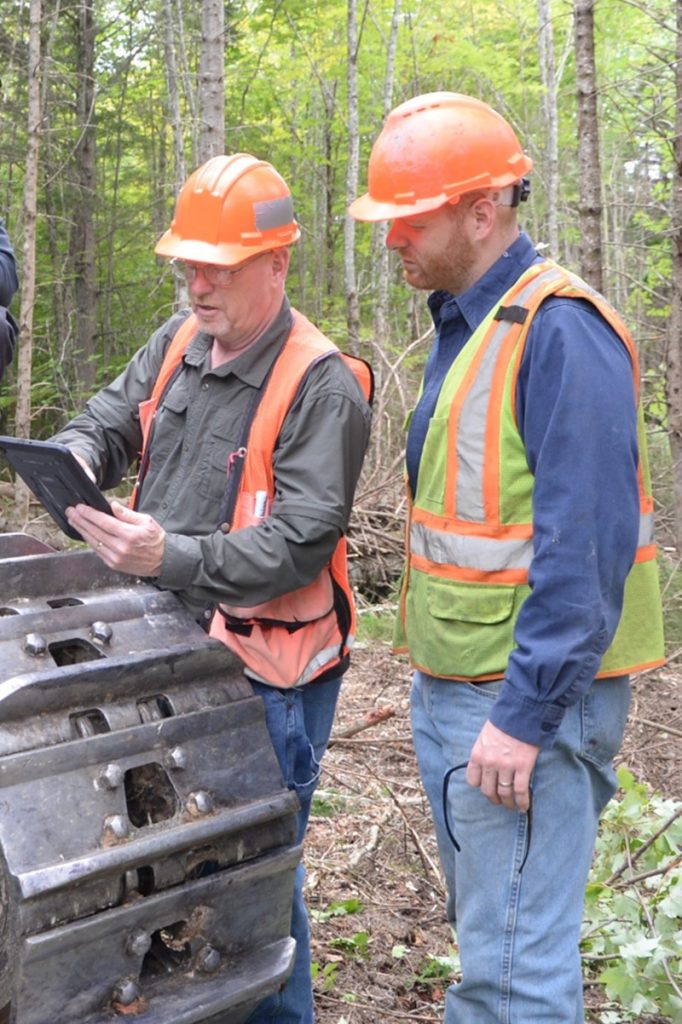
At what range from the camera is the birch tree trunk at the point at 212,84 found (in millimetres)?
8086

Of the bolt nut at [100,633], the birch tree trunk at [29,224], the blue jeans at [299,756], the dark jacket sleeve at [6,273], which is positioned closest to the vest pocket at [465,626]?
the blue jeans at [299,756]

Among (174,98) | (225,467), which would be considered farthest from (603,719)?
(174,98)

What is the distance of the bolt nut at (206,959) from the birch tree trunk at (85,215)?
15.4 m

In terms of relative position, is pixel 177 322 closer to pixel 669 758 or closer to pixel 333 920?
pixel 333 920

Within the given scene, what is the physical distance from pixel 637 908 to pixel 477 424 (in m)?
1.91

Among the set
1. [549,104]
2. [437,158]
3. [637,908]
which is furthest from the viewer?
[549,104]

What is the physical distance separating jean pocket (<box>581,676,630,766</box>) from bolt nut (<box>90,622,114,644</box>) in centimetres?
107

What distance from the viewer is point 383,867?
174 inches

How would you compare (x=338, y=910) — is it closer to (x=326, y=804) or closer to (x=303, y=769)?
(x=326, y=804)

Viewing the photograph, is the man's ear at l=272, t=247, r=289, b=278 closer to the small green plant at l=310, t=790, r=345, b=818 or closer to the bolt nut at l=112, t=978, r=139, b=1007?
the bolt nut at l=112, t=978, r=139, b=1007

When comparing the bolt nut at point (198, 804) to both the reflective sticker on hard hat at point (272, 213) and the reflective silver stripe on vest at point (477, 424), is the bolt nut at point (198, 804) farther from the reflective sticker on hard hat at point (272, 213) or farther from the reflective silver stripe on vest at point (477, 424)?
the reflective sticker on hard hat at point (272, 213)

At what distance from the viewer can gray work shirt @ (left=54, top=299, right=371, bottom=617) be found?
2629 millimetres

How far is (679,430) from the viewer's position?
7723 millimetres

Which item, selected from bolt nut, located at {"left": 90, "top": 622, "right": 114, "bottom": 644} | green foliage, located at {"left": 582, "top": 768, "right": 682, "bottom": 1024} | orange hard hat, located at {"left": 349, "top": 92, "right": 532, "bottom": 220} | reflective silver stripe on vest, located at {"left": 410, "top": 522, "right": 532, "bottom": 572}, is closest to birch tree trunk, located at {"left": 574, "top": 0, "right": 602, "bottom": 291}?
green foliage, located at {"left": 582, "top": 768, "right": 682, "bottom": 1024}
